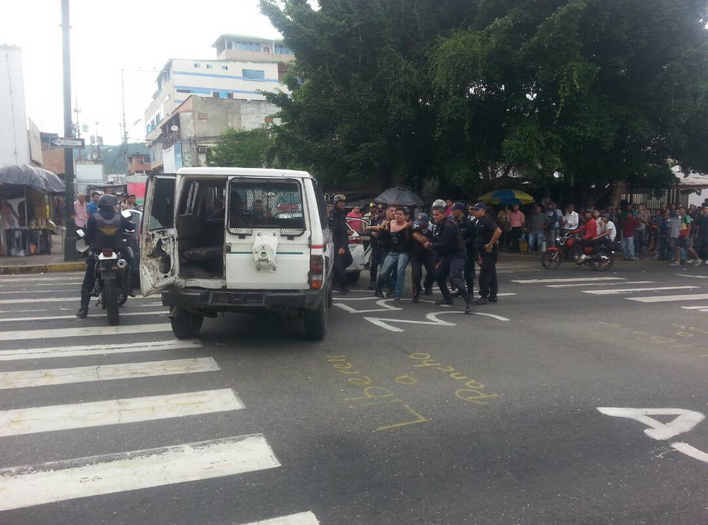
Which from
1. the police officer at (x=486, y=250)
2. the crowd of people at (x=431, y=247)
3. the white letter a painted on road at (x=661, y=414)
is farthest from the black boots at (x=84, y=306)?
the white letter a painted on road at (x=661, y=414)

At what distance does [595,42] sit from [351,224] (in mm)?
9875

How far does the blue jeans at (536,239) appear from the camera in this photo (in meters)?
20.3

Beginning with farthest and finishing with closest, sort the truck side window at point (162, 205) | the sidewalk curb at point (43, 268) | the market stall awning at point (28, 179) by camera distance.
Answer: the market stall awning at point (28, 179)
the sidewalk curb at point (43, 268)
the truck side window at point (162, 205)

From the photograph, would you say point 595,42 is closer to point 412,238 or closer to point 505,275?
point 505,275

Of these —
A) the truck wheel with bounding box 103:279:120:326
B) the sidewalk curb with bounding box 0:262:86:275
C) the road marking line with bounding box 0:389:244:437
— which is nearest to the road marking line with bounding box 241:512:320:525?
the road marking line with bounding box 0:389:244:437

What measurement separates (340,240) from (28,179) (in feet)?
36.4

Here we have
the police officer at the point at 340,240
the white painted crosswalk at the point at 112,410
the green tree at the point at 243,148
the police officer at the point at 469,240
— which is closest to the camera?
the white painted crosswalk at the point at 112,410

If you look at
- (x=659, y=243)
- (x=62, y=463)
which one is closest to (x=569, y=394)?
(x=62, y=463)

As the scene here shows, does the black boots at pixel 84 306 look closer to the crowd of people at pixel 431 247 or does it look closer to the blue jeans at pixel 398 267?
the crowd of people at pixel 431 247

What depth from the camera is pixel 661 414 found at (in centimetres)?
514

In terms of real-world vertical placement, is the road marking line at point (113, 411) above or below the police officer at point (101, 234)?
below

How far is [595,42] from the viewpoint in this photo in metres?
17.7

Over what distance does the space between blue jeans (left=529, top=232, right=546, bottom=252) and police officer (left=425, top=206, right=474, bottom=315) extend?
11.0 metres

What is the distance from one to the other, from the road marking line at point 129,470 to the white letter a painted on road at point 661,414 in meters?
2.93
